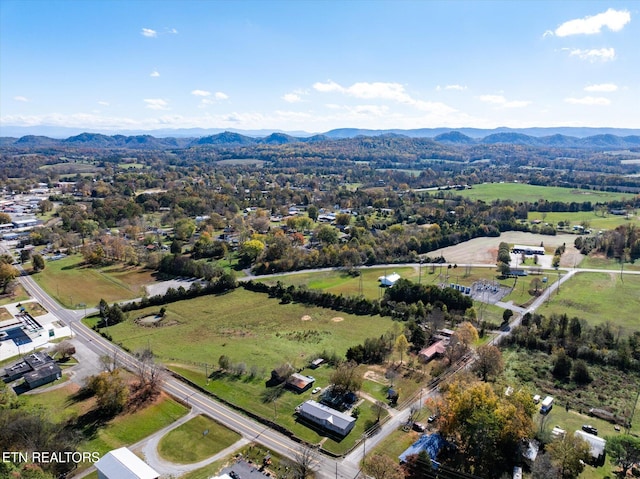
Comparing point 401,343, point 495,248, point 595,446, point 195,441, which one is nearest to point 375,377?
point 401,343

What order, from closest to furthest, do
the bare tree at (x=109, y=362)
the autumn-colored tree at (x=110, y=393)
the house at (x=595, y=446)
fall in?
the house at (x=595, y=446)
the autumn-colored tree at (x=110, y=393)
the bare tree at (x=109, y=362)

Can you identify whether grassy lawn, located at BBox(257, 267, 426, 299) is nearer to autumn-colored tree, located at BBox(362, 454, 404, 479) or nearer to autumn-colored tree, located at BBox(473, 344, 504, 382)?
autumn-colored tree, located at BBox(473, 344, 504, 382)

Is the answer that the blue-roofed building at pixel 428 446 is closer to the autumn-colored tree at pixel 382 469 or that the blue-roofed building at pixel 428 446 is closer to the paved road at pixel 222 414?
the autumn-colored tree at pixel 382 469

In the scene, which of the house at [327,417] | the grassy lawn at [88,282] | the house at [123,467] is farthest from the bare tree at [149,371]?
the grassy lawn at [88,282]

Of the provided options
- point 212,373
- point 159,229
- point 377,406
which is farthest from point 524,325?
point 159,229

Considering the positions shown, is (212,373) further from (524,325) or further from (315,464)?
(524,325)

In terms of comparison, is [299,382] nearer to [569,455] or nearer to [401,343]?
[401,343]

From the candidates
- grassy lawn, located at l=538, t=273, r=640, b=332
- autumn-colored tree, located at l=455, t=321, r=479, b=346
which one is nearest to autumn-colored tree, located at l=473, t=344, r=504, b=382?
autumn-colored tree, located at l=455, t=321, r=479, b=346
